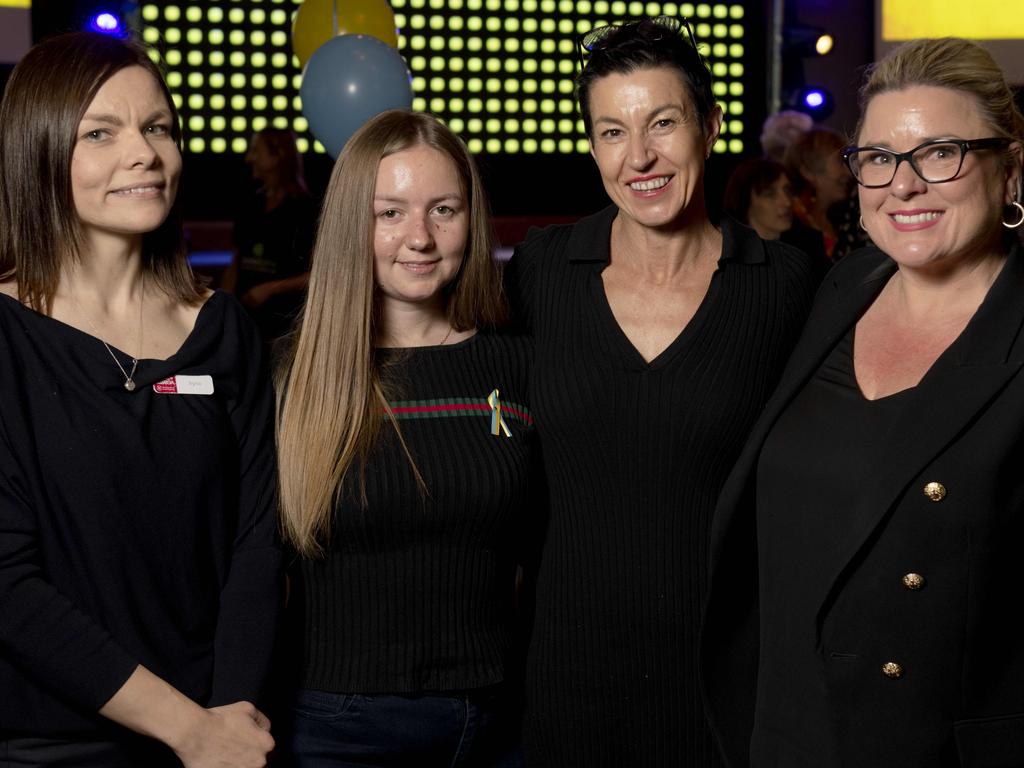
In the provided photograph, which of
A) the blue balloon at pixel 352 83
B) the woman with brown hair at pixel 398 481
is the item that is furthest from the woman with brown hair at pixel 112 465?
the blue balloon at pixel 352 83

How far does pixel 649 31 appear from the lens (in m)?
2.13

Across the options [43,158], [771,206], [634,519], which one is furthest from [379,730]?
[771,206]

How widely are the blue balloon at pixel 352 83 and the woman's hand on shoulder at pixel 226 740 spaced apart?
→ 2873 millimetres

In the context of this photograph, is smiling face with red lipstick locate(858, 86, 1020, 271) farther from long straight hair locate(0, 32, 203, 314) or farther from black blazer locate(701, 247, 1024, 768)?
long straight hair locate(0, 32, 203, 314)

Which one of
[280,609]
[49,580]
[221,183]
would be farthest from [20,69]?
[221,183]

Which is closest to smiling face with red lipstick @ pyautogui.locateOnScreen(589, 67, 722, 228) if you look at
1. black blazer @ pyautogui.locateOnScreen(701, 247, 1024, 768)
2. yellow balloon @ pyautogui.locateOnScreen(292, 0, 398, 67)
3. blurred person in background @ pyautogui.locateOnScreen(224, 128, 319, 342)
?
black blazer @ pyautogui.locateOnScreen(701, 247, 1024, 768)

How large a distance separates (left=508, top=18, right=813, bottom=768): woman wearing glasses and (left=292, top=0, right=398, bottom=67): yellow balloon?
114 inches

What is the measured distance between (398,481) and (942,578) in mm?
836

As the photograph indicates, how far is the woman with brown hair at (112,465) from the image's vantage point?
5.34 ft

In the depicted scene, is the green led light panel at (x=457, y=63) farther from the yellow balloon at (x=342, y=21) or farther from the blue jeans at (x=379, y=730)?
the blue jeans at (x=379, y=730)

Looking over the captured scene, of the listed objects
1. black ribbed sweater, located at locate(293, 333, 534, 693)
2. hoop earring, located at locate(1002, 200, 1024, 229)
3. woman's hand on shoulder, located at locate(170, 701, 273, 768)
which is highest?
hoop earring, located at locate(1002, 200, 1024, 229)

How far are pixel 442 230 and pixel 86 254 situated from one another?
597 mm

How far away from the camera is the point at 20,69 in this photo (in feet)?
5.65

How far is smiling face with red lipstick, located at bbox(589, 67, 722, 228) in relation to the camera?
6.93ft
